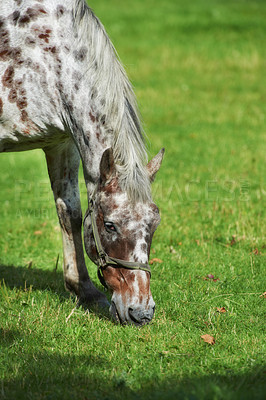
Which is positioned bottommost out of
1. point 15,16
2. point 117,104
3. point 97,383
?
point 97,383

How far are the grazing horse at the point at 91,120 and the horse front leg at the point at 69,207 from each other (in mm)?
438

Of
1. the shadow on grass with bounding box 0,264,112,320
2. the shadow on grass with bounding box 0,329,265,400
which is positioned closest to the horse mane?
the shadow on grass with bounding box 0,329,265,400

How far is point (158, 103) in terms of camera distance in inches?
602

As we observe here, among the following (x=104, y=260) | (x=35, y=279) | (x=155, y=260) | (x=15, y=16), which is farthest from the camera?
(x=155, y=260)

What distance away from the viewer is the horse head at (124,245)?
443 centimetres

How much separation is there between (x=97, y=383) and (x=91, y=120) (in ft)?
7.19

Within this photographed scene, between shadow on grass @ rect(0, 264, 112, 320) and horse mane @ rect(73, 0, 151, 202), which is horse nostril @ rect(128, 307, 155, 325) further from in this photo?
shadow on grass @ rect(0, 264, 112, 320)

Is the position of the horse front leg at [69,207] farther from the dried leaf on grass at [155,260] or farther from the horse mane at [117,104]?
the horse mane at [117,104]

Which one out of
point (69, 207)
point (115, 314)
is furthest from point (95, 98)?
point (115, 314)

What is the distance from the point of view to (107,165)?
454cm

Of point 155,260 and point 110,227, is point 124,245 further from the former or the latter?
point 155,260

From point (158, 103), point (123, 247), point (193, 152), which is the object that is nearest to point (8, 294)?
point (123, 247)

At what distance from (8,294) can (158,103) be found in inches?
408

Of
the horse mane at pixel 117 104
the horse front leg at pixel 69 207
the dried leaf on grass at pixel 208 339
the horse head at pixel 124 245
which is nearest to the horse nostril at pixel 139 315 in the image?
the horse head at pixel 124 245
